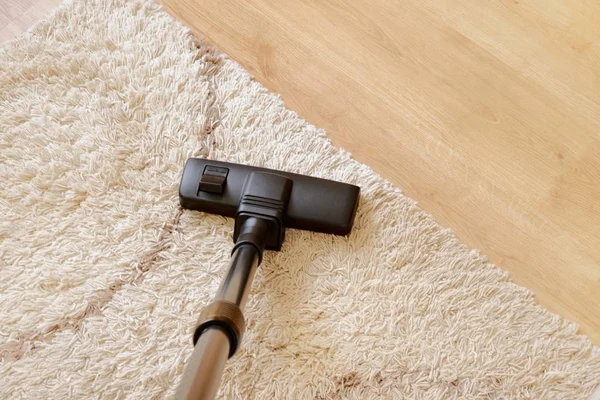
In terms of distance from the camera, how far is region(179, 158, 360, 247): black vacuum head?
101cm

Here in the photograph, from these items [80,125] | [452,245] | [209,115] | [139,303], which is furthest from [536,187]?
[80,125]

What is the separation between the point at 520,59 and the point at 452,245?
1.49 ft

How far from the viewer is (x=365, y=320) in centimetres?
101

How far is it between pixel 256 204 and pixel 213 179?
0.32ft

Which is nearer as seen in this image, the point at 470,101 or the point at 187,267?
the point at 187,267

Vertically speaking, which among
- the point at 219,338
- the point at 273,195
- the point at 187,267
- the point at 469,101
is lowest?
the point at 219,338

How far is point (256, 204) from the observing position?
39.5 inches

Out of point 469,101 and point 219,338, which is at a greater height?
point 469,101

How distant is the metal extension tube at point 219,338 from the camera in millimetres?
766

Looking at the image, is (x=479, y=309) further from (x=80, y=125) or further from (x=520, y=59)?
(x=80, y=125)

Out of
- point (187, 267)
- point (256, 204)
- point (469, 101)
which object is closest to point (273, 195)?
point (256, 204)

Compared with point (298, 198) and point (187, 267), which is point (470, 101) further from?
point (187, 267)

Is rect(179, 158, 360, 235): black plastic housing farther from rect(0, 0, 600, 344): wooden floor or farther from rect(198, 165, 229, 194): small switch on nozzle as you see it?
rect(0, 0, 600, 344): wooden floor

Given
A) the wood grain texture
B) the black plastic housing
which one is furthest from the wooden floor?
the black plastic housing
